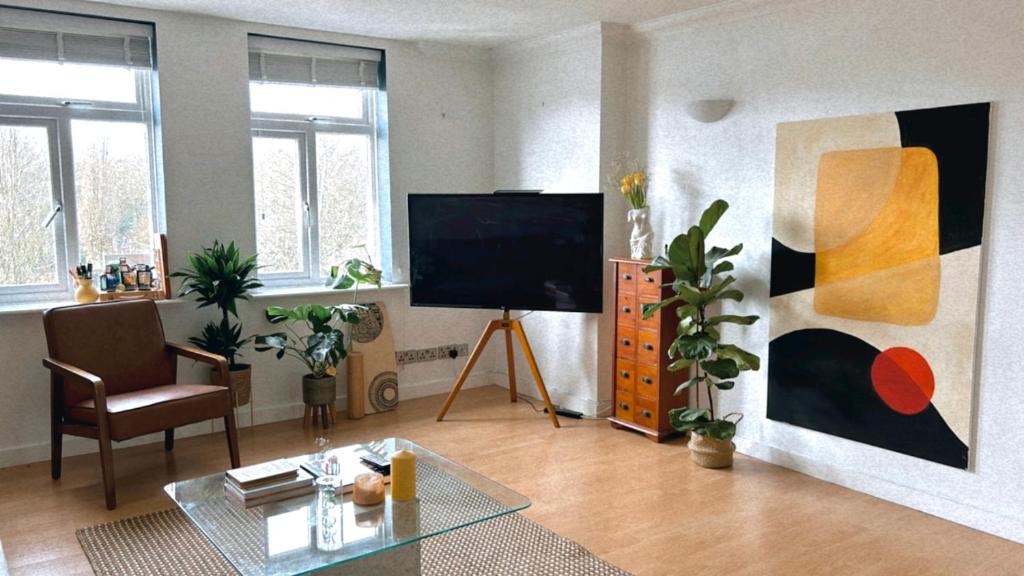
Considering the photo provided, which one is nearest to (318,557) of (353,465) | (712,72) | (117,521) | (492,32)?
(353,465)

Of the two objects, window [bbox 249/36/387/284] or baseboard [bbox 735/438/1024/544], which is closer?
baseboard [bbox 735/438/1024/544]

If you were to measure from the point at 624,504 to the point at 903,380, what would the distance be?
1363 millimetres

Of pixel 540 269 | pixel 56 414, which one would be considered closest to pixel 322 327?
pixel 540 269

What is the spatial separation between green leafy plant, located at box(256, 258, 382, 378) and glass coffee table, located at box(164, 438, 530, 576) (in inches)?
69.0

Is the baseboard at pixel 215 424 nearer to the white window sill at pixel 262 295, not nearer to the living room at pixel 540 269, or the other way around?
the living room at pixel 540 269

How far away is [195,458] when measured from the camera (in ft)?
13.8

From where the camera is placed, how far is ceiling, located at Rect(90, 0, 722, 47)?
4164 mm

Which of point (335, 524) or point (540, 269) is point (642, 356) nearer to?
point (540, 269)

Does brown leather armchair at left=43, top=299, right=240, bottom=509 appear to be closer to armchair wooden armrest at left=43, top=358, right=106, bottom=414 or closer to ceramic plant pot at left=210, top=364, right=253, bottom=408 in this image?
armchair wooden armrest at left=43, top=358, right=106, bottom=414

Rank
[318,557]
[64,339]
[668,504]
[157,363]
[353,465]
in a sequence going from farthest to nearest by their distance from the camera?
1. [157,363]
2. [64,339]
3. [668,504]
4. [353,465]
5. [318,557]

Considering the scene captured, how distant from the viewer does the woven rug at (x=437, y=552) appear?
294 cm

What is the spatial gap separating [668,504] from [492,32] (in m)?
3.07

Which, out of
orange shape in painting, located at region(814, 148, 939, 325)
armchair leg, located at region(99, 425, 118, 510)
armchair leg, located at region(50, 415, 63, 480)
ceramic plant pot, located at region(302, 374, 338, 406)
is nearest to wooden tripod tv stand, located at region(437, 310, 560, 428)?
ceramic plant pot, located at region(302, 374, 338, 406)

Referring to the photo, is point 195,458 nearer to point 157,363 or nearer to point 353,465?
point 157,363
